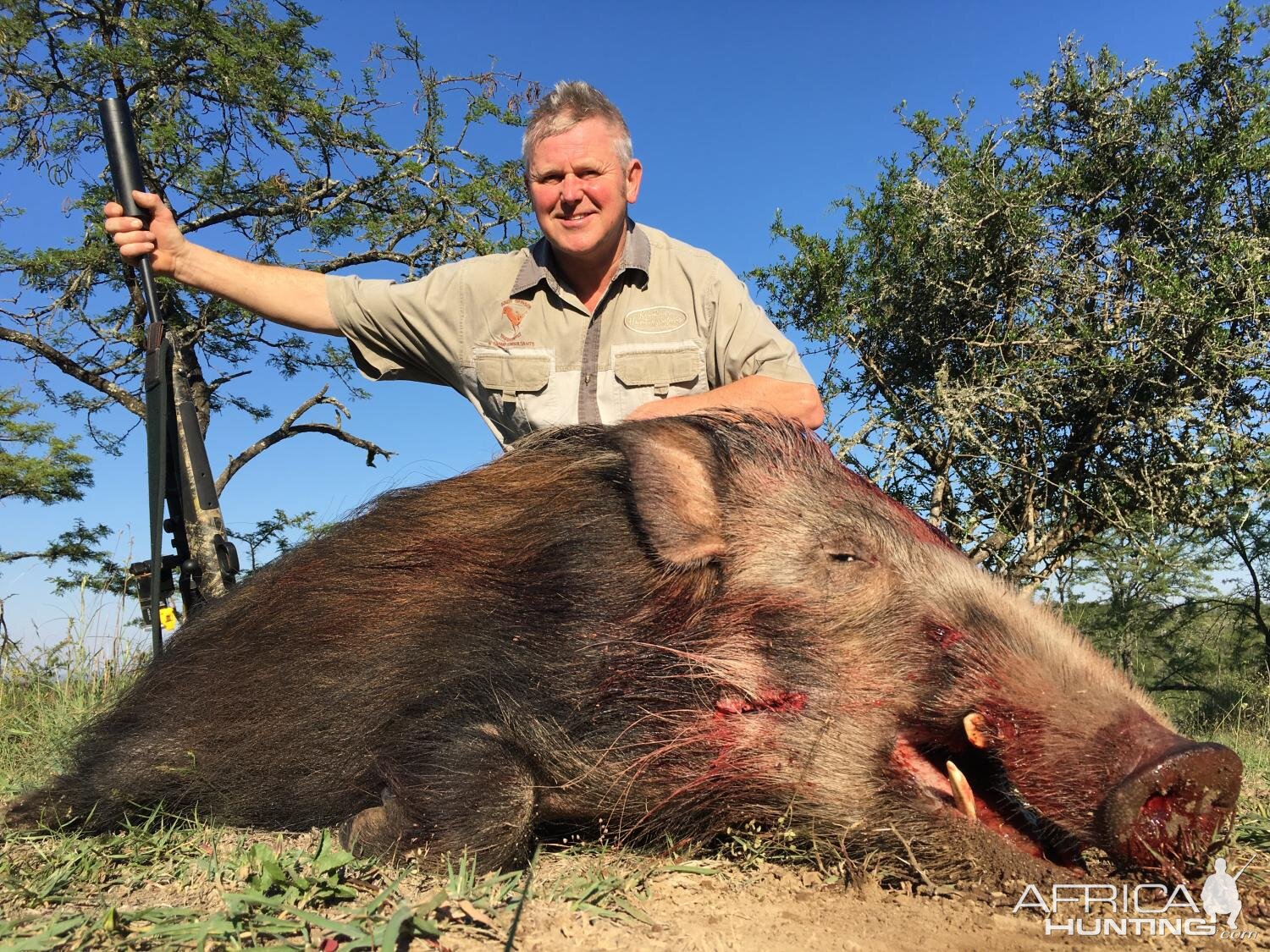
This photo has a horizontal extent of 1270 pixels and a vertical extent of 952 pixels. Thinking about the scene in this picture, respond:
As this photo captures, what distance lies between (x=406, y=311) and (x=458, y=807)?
241 cm

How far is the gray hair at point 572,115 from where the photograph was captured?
383 cm

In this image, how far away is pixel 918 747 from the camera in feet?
6.38

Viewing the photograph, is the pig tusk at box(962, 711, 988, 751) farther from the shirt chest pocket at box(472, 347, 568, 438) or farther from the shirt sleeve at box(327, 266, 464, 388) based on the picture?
the shirt sleeve at box(327, 266, 464, 388)

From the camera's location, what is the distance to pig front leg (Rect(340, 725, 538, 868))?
1960 mm

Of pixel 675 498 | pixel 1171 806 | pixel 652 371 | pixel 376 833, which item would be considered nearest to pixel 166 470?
pixel 652 371

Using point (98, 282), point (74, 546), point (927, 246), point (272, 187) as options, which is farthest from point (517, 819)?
point (74, 546)

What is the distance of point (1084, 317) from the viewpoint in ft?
21.9

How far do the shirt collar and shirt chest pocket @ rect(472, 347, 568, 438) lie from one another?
0.29m

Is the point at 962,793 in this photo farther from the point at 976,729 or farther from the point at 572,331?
the point at 572,331

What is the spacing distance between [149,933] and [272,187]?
39.2 feet

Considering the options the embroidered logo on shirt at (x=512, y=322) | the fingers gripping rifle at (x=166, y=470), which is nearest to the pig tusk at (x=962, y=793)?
the embroidered logo on shirt at (x=512, y=322)

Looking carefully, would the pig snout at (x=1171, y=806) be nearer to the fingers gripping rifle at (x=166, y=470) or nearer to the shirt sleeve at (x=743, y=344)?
the shirt sleeve at (x=743, y=344)

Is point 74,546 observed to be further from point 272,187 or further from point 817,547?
point 817,547

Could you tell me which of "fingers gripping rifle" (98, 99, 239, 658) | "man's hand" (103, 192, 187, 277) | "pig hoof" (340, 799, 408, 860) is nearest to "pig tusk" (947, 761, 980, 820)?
"pig hoof" (340, 799, 408, 860)
